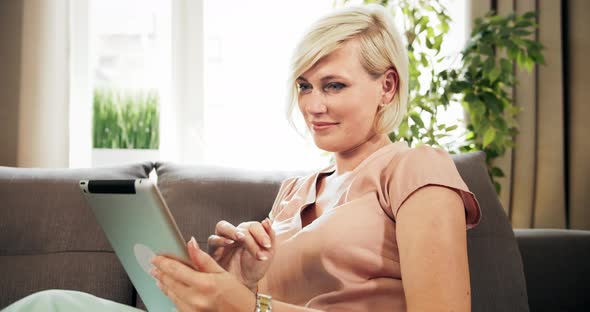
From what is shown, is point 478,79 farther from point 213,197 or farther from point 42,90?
point 42,90

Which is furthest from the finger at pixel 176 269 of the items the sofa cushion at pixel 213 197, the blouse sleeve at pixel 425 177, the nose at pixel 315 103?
the sofa cushion at pixel 213 197

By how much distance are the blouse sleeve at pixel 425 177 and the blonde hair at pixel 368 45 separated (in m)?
0.17

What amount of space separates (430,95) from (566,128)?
2.54ft

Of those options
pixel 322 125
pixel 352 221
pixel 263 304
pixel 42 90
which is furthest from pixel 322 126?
pixel 42 90

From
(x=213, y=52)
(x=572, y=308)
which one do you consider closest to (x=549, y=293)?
(x=572, y=308)

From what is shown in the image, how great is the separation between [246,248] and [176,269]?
0.20 metres

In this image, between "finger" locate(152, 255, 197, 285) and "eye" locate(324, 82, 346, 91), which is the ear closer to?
"eye" locate(324, 82, 346, 91)

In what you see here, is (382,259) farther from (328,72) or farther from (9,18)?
(9,18)

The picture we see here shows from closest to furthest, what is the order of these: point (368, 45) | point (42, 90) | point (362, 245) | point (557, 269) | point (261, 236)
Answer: point (261, 236), point (362, 245), point (368, 45), point (557, 269), point (42, 90)

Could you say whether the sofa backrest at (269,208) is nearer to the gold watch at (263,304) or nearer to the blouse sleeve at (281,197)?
the blouse sleeve at (281,197)

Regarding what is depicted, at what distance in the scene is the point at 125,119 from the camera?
292 centimetres

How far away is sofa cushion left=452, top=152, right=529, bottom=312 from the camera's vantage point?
4.96 feet

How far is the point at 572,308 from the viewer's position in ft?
5.39

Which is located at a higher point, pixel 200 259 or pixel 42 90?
pixel 42 90
